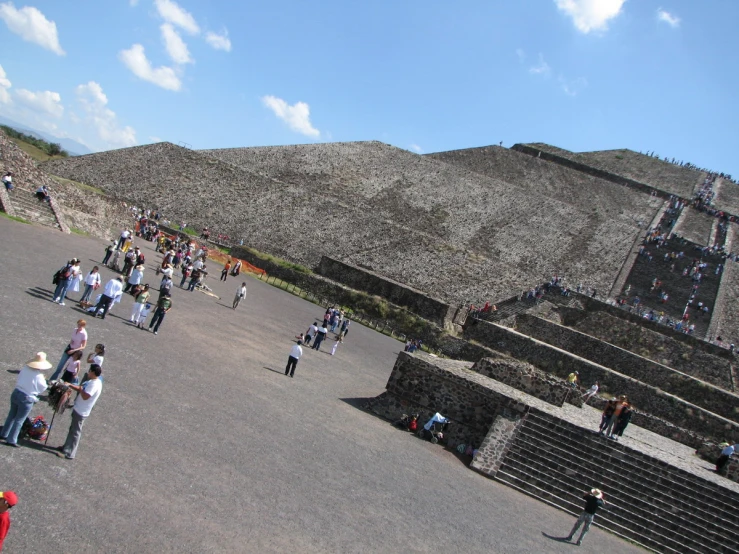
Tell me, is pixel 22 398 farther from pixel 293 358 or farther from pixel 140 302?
pixel 293 358

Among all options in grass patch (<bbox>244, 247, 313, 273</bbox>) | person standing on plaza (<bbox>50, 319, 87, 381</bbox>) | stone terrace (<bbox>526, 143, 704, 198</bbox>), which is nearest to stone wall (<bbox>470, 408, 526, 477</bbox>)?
person standing on plaza (<bbox>50, 319, 87, 381</bbox>)

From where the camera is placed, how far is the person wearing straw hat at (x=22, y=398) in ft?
20.1

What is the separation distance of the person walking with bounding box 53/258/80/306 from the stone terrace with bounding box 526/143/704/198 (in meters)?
55.6

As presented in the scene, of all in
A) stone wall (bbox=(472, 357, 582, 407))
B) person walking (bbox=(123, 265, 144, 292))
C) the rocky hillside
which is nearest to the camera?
stone wall (bbox=(472, 357, 582, 407))

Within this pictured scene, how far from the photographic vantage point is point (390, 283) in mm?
29875

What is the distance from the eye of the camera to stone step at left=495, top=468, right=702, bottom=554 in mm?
11172

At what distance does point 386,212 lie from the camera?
140 ft

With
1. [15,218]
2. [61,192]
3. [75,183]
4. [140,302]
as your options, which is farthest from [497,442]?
[75,183]

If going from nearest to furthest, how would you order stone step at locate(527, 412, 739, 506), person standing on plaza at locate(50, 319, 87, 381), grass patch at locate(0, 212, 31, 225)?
person standing on plaza at locate(50, 319, 87, 381) → stone step at locate(527, 412, 739, 506) → grass patch at locate(0, 212, 31, 225)

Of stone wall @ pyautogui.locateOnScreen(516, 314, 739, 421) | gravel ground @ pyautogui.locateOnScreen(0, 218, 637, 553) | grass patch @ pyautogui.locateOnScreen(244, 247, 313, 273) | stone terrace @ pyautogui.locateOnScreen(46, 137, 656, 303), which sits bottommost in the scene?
gravel ground @ pyautogui.locateOnScreen(0, 218, 637, 553)

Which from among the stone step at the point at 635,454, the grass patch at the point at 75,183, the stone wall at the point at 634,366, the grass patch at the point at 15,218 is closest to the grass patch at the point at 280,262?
the grass patch at the point at 75,183

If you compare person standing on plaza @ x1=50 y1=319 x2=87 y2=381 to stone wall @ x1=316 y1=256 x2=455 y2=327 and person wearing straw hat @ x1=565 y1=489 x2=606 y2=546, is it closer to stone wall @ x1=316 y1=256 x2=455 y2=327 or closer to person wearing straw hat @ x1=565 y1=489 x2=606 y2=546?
person wearing straw hat @ x1=565 y1=489 x2=606 y2=546

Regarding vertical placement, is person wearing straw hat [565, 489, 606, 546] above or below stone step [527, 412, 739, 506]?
below

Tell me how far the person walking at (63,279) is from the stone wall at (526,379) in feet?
30.5
